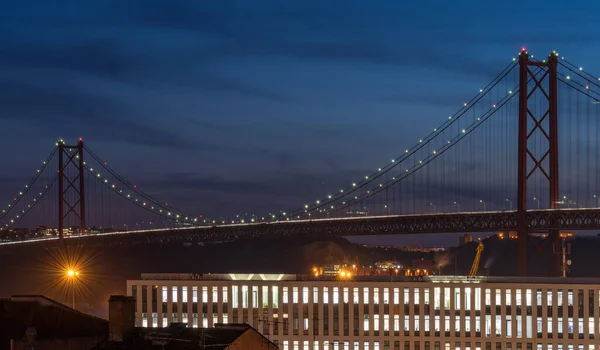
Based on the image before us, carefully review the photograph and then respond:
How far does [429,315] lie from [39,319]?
51.9 meters

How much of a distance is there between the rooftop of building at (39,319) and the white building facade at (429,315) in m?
46.3

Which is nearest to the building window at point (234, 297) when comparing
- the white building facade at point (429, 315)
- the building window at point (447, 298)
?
the white building facade at point (429, 315)

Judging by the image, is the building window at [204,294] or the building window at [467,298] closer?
the building window at [467,298]

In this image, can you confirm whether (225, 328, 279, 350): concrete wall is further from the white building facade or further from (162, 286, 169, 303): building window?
(162, 286, 169, 303): building window

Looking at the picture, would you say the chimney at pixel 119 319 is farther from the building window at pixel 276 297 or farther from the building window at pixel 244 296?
the building window at pixel 244 296

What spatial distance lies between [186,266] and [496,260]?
5095 centimetres

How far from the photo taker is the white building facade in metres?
81.3

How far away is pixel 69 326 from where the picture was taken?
35312 millimetres

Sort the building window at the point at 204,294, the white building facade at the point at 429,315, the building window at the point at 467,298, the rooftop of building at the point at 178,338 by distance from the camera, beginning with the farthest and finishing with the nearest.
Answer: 1. the building window at the point at 204,294
2. the building window at the point at 467,298
3. the white building facade at the point at 429,315
4. the rooftop of building at the point at 178,338

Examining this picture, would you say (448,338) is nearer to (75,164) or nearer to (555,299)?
(555,299)

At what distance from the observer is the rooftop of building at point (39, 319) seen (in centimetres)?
3388

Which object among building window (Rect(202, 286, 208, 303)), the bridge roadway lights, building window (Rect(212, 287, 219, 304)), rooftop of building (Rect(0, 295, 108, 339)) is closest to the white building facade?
building window (Rect(202, 286, 208, 303))

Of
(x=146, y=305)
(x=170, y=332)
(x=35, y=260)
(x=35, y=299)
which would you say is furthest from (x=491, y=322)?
(x=35, y=260)

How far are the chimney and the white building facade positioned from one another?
44699mm
